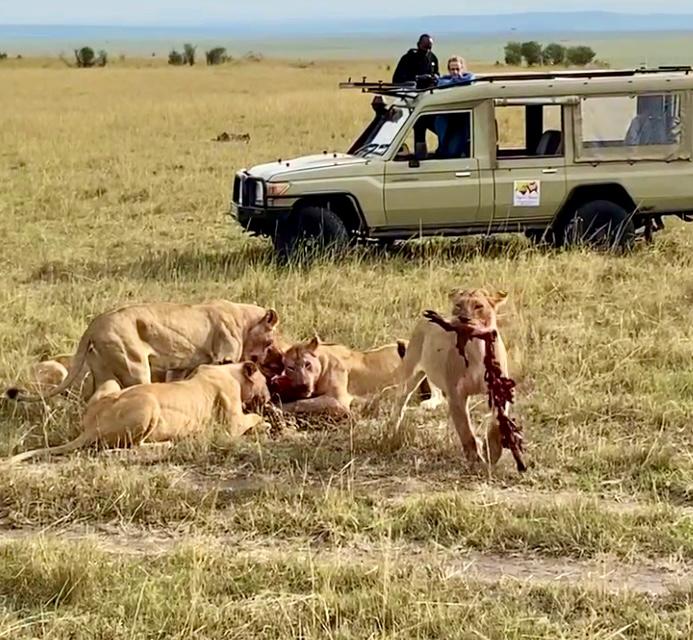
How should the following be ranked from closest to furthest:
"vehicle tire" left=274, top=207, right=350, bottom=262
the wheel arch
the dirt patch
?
the dirt patch → "vehicle tire" left=274, top=207, right=350, bottom=262 → the wheel arch

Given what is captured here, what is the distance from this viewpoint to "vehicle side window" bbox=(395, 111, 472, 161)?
11.3m

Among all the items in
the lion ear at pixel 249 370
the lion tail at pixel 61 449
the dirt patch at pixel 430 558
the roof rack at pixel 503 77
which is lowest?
the dirt patch at pixel 430 558

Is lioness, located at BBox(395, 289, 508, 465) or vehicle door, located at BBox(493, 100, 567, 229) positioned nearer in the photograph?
lioness, located at BBox(395, 289, 508, 465)

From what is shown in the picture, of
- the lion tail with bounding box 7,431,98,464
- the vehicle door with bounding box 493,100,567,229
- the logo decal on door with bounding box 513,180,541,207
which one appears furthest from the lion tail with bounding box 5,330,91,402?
the logo decal on door with bounding box 513,180,541,207

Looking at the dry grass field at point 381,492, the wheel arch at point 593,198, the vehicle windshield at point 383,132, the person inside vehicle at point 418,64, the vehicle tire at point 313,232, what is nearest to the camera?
the dry grass field at point 381,492

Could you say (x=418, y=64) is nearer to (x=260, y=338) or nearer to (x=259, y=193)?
(x=259, y=193)

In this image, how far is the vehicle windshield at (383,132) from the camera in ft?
37.6

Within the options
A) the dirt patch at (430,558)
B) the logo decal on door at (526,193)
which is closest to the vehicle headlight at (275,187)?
the logo decal on door at (526,193)

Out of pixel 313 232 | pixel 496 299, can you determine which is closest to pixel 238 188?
pixel 313 232

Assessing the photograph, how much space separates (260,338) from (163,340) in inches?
22.6

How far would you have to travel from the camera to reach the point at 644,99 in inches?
454

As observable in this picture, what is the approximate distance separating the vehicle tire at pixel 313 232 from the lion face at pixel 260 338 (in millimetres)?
3644

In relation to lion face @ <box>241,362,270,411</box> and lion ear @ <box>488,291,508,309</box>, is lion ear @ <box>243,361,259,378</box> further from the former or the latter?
lion ear @ <box>488,291,508,309</box>

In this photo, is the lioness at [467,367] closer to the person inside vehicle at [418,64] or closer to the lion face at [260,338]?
the lion face at [260,338]
